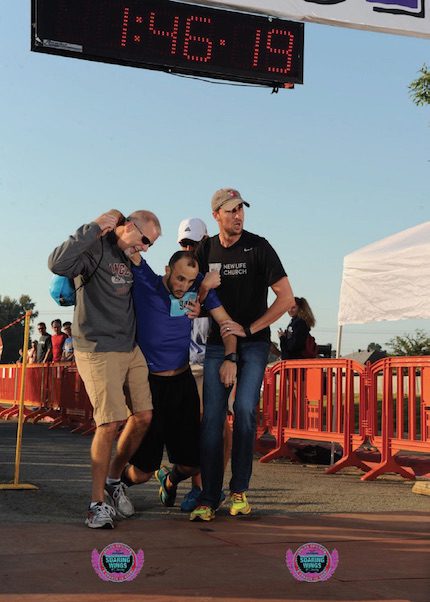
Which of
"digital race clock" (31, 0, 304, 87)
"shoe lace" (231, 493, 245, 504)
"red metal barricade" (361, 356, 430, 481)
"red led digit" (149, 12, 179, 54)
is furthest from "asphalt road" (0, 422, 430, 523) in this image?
"red led digit" (149, 12, 179, 54)

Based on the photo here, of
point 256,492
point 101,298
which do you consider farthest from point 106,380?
point 256,492

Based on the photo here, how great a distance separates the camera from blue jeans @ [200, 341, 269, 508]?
5617 mm

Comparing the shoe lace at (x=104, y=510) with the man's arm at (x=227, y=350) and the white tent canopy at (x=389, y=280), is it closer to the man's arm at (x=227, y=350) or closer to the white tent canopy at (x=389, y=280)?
the man's arm at (x=227, y=350)

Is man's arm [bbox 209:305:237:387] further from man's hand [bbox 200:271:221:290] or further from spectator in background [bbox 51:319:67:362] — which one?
spectator in background [bbox 51:319:67:362]

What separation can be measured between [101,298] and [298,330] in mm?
5849

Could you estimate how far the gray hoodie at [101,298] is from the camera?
211 inches

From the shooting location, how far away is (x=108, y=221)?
535cm

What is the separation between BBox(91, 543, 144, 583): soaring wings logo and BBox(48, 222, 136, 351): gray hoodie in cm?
135

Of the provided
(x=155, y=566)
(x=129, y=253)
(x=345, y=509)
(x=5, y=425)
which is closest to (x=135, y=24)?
(x=129, y=253)

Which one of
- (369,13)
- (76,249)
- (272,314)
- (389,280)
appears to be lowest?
(272,314)

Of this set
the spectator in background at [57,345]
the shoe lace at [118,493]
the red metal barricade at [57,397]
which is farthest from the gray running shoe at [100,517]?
the spectator in background at [57,345]

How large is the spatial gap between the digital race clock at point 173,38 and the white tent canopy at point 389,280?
3.05 metres

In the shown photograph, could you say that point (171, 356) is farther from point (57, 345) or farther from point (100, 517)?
point (57, 345)

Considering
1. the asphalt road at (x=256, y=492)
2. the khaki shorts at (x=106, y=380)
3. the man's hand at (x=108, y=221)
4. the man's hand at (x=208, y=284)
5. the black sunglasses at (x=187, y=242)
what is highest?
the black sunglasses at (x=187, y=242)
